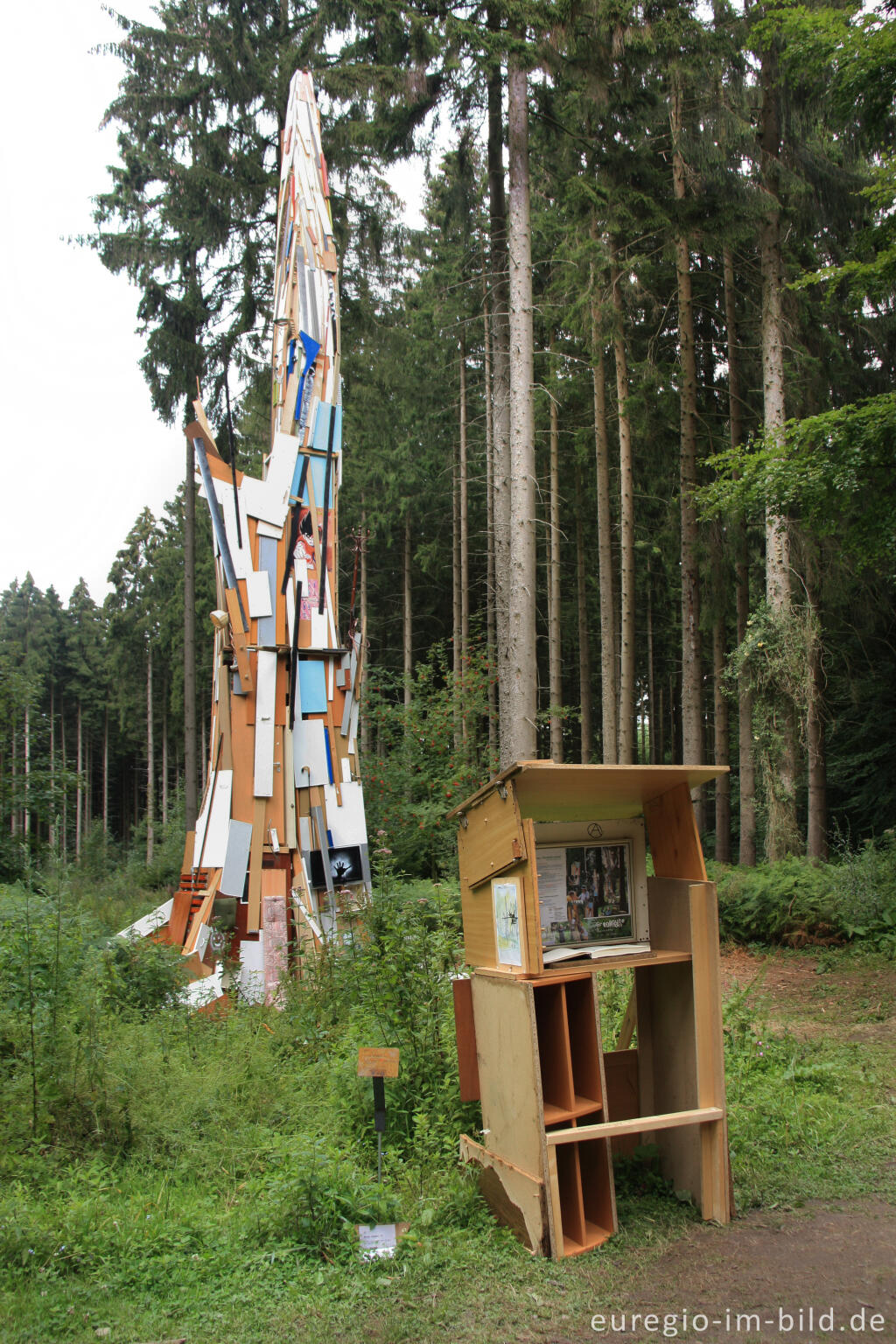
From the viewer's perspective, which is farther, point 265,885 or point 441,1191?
point 265,885

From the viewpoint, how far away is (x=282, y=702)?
880cm

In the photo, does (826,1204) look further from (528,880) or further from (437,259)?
Answer: (437,259)

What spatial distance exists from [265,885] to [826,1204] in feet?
18.2

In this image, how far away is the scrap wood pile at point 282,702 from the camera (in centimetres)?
825

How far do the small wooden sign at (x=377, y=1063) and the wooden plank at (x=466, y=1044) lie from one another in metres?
0.36

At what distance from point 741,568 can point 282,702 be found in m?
Result: 9.76

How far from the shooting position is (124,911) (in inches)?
490

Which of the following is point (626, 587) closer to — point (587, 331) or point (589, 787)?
point (587, 331)

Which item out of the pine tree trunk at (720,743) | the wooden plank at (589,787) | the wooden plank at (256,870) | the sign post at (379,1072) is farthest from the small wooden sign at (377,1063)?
the pine tree trunk at (720,743)

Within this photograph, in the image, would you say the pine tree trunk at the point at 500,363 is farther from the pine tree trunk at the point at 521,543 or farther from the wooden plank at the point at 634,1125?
the wooden plank at the point at 634,1125

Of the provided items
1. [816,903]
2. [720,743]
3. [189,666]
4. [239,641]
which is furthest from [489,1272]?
[189,666]

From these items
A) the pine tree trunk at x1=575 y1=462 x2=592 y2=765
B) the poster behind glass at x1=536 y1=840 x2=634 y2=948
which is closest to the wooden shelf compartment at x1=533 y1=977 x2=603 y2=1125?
the poster behind glass at x1=536 y1=840 x2=634 y2=948

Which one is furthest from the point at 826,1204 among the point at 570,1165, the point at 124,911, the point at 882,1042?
the point at 124,911

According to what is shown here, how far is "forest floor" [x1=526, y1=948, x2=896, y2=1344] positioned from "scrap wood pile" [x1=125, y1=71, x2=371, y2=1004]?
15.3ft
